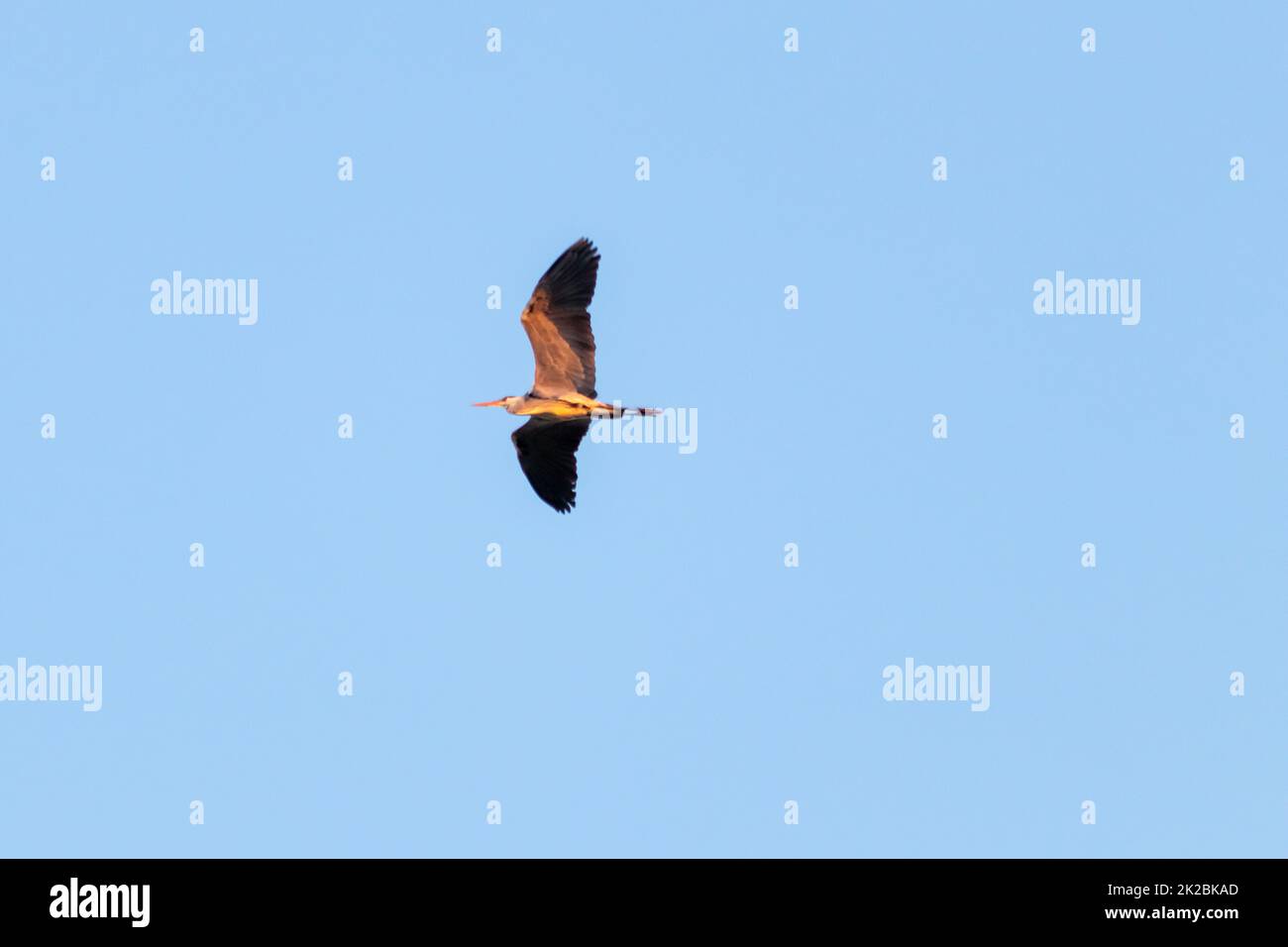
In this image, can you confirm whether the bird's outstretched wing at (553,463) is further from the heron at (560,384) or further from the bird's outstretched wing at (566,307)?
the bird's outstretched wing at (566,307)

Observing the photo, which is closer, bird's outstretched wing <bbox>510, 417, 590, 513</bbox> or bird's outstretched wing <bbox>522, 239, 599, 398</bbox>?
bird's outstretched wing <bbox>522, 239, 599, 398</bbox>

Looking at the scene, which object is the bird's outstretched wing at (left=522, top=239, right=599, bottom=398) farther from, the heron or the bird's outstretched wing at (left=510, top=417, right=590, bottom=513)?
the bird's outstretched wing at (left=510, top=417, right=590, bottom=513)

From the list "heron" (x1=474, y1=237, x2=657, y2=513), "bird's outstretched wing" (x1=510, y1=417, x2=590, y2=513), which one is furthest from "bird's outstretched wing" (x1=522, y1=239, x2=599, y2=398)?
"bird's outstretched wing" (x1=510, y1=417, x2=590, y2=513)

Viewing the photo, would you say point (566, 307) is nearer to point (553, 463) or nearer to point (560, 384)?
point (560, 384)

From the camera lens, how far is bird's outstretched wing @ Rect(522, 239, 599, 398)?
35406 millimetres

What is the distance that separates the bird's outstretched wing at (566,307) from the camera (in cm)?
3541

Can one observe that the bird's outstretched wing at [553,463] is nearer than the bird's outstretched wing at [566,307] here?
No

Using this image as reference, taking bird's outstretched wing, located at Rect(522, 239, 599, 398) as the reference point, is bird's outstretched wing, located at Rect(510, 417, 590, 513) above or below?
below

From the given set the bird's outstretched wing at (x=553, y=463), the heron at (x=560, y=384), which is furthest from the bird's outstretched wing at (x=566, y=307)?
the bird's outstretched wing at (x=553, y=463)

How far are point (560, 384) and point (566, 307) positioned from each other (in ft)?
4.44

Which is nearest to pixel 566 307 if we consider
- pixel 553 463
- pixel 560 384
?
pixel 560 384
